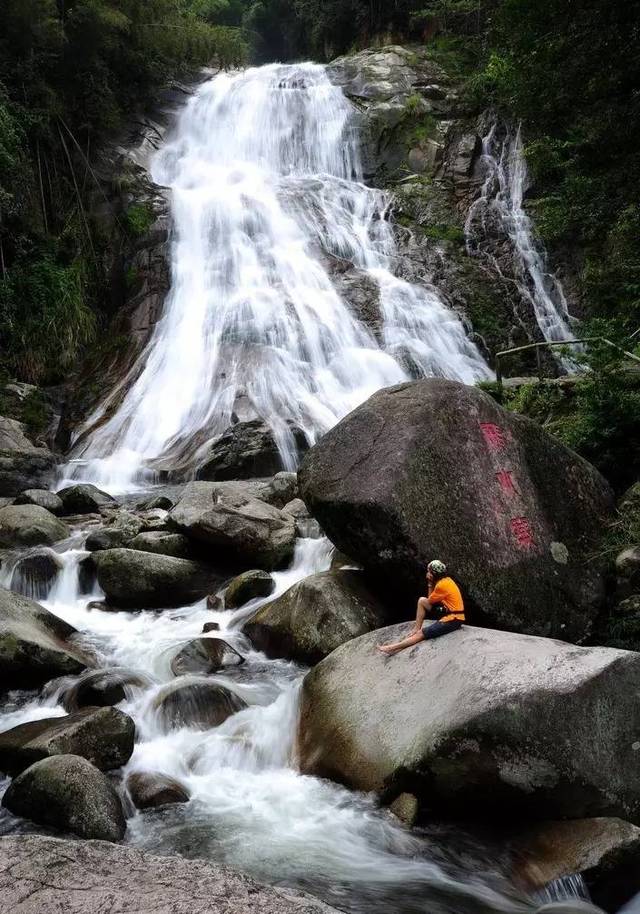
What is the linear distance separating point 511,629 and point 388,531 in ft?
4.80

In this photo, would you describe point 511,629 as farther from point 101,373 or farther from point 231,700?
point 101,373

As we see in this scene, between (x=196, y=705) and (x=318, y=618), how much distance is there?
4.92 feet

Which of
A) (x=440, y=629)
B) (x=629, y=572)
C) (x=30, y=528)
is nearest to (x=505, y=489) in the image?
(x=629, y=572)

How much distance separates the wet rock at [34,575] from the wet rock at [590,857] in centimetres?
685

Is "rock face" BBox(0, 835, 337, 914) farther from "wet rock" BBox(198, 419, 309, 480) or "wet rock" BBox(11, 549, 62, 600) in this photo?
"wet rock" BBox(198, 419, 309, 480)

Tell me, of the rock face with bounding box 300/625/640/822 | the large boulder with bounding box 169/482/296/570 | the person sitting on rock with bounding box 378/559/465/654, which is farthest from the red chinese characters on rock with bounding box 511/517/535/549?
the large boulder with bounding box 169/482/296/570

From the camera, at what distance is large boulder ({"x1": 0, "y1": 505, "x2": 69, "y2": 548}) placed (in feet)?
33.8

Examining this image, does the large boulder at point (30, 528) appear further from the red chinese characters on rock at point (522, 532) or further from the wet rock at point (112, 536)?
the red chinese characters on rock at point (522, 532)

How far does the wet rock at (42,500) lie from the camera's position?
11.9 meters

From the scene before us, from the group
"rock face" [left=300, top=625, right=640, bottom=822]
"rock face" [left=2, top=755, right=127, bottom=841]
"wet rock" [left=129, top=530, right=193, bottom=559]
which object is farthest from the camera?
"wet rock" [left=129, top=530, right=193, bottom=559]

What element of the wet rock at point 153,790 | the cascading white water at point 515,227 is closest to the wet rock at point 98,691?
the wet rock at point 153,790

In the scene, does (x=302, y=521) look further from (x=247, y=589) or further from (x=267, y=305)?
(x=267, y=305)

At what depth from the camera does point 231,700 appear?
6324 mm

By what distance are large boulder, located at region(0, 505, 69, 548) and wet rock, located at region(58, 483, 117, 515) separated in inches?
44.4
